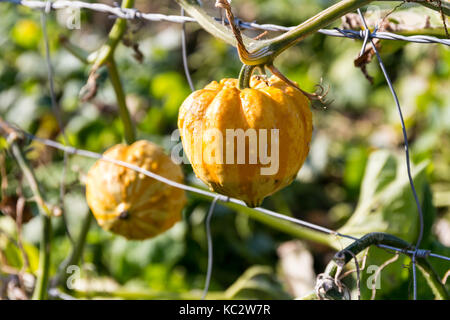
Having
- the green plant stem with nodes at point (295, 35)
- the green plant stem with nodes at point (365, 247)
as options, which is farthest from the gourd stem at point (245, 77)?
the green plant stem with nodes at point (365, 247)

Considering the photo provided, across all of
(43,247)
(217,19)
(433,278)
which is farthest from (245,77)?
(43,247)

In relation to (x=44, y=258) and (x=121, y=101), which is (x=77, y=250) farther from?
(x=121, y=101)

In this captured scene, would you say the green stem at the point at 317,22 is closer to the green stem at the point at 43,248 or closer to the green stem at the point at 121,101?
the green stem at the point at 121,101

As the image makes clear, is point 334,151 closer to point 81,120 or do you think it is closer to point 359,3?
point 81,120

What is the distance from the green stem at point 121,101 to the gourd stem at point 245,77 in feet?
1.73

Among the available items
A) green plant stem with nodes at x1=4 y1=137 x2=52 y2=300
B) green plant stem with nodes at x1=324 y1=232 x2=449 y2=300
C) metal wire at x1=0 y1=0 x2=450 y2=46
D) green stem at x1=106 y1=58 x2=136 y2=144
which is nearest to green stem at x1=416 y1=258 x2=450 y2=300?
green plant stem with nodes at x1=324 y1=232 x2=449 y2=300

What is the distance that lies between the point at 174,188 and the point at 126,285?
794mm

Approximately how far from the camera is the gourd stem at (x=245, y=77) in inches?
35.2

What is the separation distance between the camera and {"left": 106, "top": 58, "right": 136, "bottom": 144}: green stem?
4.44 ft

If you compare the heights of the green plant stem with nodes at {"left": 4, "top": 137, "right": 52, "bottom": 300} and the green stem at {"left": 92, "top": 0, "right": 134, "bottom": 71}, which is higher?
the green stem at {"left": 92, "top": 0, "right": 134, "bottom": 71}

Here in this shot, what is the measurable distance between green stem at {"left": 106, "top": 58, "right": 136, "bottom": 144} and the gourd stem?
0.53m

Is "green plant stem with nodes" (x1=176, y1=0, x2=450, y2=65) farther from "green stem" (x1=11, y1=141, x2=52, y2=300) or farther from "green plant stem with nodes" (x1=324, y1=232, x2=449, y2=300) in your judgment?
"green stem" (x1=11, y1=141, x2=52, y2=300)

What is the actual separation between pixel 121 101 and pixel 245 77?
→ 54 cm
